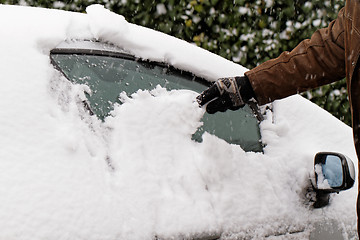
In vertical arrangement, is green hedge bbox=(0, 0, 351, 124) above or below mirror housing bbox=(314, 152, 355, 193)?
above

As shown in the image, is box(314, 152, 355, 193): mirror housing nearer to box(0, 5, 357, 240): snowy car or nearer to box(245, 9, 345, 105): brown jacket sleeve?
box(0, 5, 357, 240): snowy car

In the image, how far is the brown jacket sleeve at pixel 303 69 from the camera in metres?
2.11

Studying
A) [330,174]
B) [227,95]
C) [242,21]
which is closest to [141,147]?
[227,95]

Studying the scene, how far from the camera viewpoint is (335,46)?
2.08m

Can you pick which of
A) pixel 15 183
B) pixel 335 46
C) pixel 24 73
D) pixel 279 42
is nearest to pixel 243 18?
pixel 279 42

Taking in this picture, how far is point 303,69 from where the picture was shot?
2176mm

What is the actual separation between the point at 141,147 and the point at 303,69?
2.84 ft

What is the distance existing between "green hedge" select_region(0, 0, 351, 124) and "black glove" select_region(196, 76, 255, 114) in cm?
217

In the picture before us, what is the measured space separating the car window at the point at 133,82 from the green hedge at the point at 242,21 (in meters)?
2.19

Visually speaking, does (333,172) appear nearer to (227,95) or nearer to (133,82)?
(227,95)

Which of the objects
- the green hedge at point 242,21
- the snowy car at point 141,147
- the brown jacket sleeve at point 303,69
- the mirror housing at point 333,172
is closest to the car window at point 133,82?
the snowy car at point 141,147

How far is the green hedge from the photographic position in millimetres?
4270

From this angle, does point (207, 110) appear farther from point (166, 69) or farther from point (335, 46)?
point (335, 46)

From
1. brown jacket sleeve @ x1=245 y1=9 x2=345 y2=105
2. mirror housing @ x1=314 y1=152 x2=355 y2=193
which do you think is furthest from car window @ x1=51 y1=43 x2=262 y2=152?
mirror housing @ x1=314 y1=152 x2=355 y2=193
